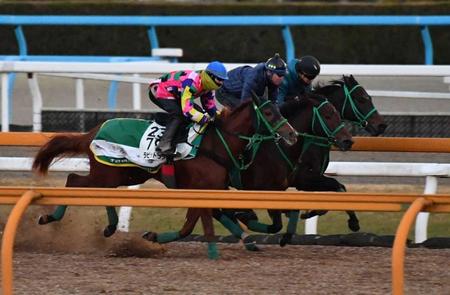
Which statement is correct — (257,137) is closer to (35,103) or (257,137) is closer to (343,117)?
(343,117)

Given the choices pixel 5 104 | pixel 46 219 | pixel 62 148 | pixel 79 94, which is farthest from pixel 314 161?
pixel 79 94

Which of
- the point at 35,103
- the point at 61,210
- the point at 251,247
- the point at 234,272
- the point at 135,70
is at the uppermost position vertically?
the point at 135,70

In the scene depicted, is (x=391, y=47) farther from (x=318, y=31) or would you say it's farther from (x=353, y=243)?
(x=353, y=243)

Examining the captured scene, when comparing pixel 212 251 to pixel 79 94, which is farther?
pixel 79 94

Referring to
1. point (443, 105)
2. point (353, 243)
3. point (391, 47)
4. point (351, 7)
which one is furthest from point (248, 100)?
point (351, 7)

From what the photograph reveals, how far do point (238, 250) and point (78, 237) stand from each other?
1114 mm

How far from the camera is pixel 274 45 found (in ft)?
53.7

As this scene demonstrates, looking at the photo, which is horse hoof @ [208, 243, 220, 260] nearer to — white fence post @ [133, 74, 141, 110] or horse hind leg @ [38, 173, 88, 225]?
horse hind leg @ [38, 173, 88, 225]

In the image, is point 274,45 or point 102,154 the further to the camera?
point 274,45

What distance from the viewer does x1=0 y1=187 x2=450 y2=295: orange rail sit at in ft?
17.4

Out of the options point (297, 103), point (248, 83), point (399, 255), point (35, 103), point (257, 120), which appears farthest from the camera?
point (35, 103)

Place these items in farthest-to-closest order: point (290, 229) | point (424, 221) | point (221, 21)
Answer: point (221, 21) < point (424, 221) < point (290, 229)

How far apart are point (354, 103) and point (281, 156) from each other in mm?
692

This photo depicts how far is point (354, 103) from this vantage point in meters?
8.22
